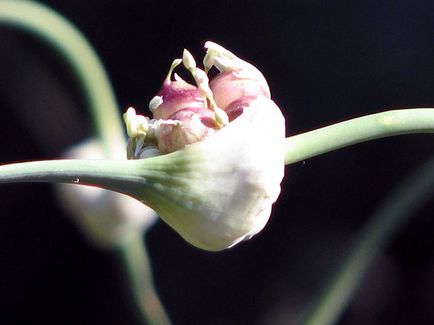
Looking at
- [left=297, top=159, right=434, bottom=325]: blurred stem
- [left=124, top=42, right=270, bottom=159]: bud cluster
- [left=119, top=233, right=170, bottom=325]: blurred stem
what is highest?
[left=124, top=42, right=270, bottom=159]: bud cluster

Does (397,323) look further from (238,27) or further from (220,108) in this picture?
(220,108)

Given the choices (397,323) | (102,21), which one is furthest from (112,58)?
(397,323)

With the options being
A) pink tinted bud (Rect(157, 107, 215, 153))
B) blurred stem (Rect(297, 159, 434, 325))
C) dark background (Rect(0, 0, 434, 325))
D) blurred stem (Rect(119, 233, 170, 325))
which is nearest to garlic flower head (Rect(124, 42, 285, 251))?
pink tinted bud (Rect(157, 107, 215, 153))

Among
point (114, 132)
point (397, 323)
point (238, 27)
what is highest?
point (238, 27)

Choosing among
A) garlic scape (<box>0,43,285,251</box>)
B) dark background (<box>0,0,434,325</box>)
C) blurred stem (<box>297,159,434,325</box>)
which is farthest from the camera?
dark background (<box>0,0,434,325</box>)

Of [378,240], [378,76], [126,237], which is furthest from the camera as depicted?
[378,76]

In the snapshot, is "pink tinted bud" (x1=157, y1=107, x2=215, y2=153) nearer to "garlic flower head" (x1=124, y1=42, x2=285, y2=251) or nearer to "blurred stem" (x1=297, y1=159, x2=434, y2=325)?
"garlic flower head" (x1=124, y1=42, x2=285, y2=251)

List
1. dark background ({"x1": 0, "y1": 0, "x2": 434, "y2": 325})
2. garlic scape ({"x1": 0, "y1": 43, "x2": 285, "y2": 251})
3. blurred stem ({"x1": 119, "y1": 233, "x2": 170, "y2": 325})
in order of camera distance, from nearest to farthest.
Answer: garlic scape ({"x1": 0, "y1": 43, "x2": 285, "y2": 251}), blurred stem ({"x1": 119, "y1": 233, "x2": 170, "y2": 325}), dark background ({"x1": 0, "y1": 0, "x2": 434, "y2": 325})
